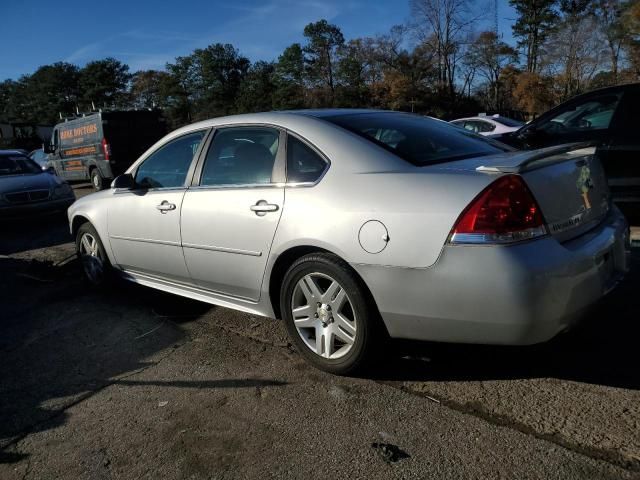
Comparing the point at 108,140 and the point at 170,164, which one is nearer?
the point at 170,164

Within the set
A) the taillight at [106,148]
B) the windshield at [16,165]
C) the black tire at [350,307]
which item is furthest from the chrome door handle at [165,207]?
the taillight at [106,148]

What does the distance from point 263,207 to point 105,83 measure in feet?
313

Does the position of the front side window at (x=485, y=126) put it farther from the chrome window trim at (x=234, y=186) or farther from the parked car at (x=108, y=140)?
the chrome window trim at (x=234, y=186)

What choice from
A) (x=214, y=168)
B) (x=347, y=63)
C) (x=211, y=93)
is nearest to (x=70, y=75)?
(x=211, y=93)

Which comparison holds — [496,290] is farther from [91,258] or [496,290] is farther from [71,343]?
[91,258]

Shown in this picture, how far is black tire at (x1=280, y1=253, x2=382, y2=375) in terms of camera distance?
2.69 metres

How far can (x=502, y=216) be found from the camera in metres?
2.31

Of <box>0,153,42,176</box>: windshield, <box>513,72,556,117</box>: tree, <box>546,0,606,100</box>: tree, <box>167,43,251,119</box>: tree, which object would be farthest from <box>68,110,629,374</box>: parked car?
<box>167,43,251,119</box>: tree

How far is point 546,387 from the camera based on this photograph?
8.61ft

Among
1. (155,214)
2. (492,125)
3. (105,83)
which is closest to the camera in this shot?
(155,214)

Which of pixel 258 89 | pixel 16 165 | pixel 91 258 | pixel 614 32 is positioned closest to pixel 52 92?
pixel 258 89

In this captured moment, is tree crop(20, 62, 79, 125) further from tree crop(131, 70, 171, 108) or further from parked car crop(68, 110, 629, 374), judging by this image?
parked car crop(68, 110, 629, 374)

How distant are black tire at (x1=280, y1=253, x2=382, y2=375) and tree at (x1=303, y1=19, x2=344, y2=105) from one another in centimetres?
6307

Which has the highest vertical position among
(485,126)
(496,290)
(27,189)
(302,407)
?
(485,126)
